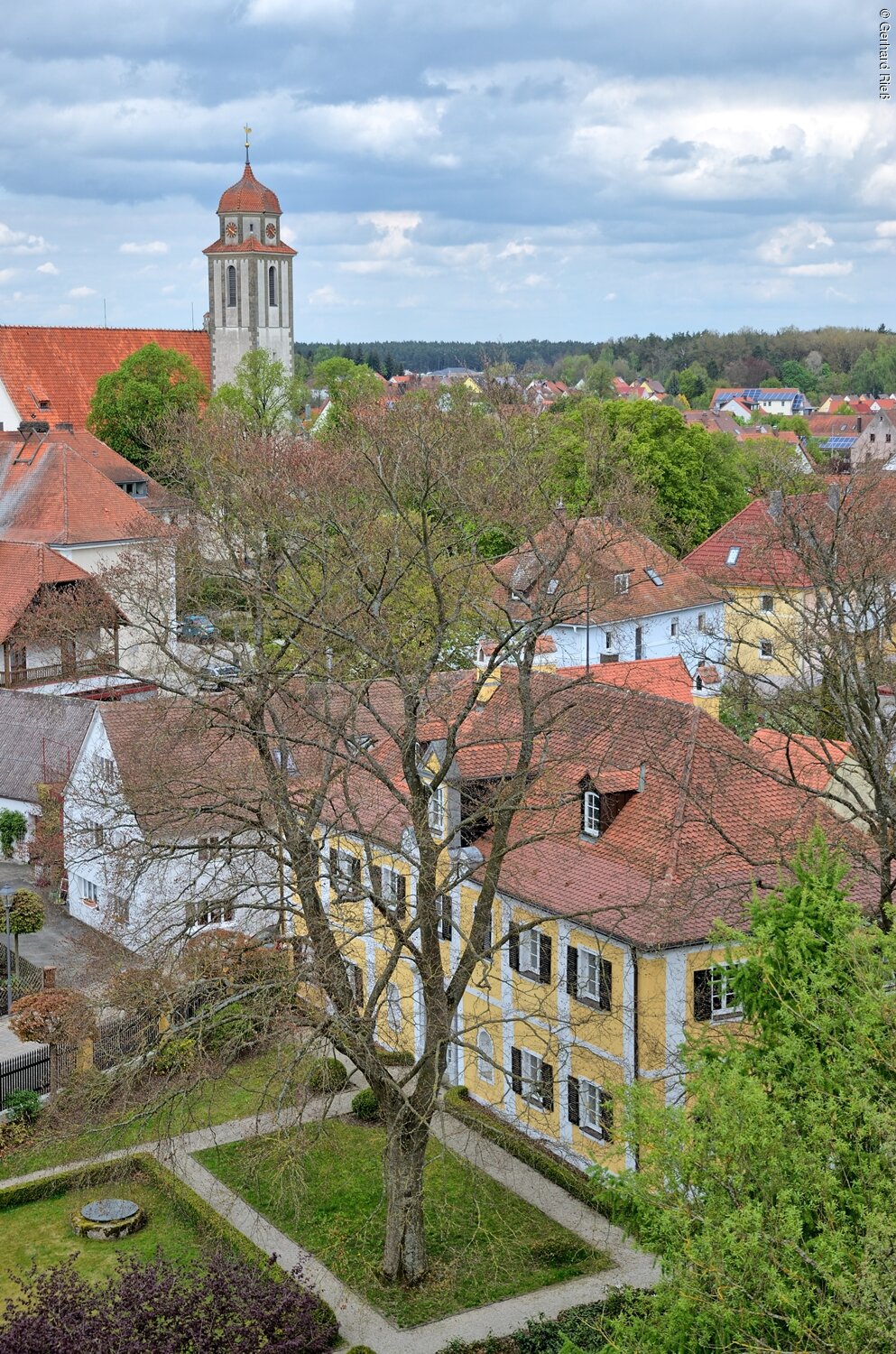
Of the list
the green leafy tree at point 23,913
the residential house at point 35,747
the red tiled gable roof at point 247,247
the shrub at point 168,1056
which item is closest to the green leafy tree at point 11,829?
the residential house at point 35,747

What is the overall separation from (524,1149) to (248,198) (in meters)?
77.8

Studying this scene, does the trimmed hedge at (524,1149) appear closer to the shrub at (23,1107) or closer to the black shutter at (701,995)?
the black shutter at (701,995)

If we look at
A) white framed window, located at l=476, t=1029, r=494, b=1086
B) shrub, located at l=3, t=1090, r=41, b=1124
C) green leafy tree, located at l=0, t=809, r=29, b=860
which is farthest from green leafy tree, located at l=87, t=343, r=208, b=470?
white framed window, located at l=476, t=1029, r=494, b=1086

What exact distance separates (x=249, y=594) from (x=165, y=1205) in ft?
35.0

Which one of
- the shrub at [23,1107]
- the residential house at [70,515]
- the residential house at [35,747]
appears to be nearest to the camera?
the shrub at [23,1107]

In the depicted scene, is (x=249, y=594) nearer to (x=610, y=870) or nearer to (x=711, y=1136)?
(x=610, y=870)

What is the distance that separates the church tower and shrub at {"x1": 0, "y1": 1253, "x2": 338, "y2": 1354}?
78.0m

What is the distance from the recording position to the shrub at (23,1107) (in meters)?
29.4

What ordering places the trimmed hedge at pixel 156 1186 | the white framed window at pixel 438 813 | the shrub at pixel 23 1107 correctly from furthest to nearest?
the white framed window at pixel 438 813 → the shrub at pixel 23 1107 → the trimmed hedge at pixel 156 1186

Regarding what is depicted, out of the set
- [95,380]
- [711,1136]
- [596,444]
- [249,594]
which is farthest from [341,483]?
[95,380]

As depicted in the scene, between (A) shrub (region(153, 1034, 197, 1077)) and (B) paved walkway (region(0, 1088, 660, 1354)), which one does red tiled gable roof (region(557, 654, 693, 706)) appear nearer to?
(B) paved walkway (region(0, 1088, 660, 1354))

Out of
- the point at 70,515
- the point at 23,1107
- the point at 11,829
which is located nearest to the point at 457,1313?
the point at 23,1107

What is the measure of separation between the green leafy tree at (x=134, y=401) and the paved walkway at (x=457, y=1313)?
54.8m

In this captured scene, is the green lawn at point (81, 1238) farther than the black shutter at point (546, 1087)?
No
